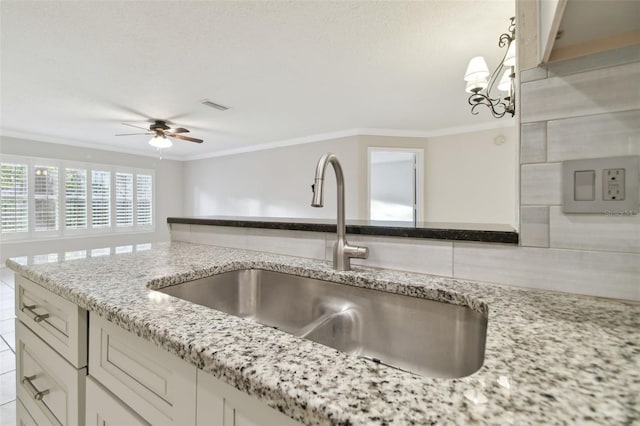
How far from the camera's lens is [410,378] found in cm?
38

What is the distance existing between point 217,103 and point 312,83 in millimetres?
1301

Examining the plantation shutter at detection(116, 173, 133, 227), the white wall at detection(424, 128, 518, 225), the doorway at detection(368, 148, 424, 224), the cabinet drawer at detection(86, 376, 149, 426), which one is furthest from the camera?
the doorway at detection(368, 148, 424, 224)

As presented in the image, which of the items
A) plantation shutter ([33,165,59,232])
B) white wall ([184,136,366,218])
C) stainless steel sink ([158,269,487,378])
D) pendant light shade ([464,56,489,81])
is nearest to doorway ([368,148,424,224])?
white wall ([184,136,366,218])

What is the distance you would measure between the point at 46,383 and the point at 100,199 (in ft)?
19.8

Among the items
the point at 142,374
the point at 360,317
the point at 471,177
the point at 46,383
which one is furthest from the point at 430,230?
the point at 471,177

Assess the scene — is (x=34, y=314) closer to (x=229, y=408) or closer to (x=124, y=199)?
(x=229, y=408)

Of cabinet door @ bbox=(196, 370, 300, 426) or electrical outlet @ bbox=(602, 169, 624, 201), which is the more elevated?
electrical outlet @ bbox=(602, 169, 624, 201)

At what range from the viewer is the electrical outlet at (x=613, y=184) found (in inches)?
25.0

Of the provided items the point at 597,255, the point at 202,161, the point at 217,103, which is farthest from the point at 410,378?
the point at 202,161

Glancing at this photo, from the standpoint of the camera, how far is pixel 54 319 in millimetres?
860

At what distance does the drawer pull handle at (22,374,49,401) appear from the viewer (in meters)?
0.92

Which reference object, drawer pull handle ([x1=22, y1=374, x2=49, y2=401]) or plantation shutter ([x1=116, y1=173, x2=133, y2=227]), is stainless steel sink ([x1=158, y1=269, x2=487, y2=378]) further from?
plantation shutter ([x1=116, y1=173, x2=133, y2=227])

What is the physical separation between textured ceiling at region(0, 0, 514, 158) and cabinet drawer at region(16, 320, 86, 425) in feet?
6.47

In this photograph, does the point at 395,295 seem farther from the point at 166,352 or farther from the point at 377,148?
the point at 377,148
